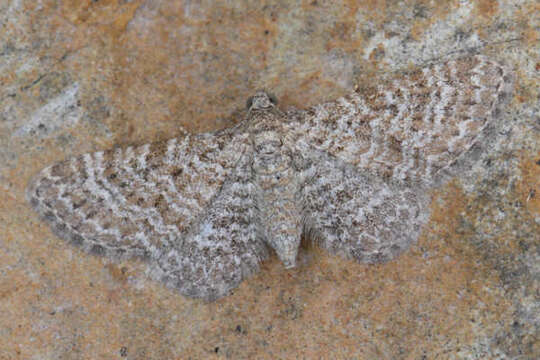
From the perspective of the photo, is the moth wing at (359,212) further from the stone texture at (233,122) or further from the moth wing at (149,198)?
the moth wing at (149,198)

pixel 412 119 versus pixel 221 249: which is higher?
→ pixel 412 119

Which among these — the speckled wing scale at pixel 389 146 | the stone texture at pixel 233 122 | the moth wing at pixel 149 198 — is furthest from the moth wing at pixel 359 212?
the moth wing at pixel 149 198

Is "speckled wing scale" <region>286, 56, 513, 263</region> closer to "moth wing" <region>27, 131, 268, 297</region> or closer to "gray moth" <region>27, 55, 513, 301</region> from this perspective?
"gray moth" <region>27, 55, 513, 301</region>

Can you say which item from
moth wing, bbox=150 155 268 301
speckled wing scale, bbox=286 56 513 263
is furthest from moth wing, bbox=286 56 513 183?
moth wing, bbox=150 155 268 301

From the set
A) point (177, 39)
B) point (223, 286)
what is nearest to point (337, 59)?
point (177, 39)

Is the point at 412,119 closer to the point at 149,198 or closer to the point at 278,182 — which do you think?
the point at 278,182

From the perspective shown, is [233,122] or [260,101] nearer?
[260,101]

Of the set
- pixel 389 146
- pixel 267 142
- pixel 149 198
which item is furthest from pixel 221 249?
pixel 389 146
